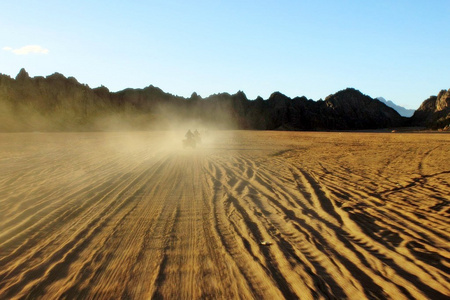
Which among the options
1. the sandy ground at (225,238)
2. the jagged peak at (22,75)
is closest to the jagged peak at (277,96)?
the jagged peak at (22,75)

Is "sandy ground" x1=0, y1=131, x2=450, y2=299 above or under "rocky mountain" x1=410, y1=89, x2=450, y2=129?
under

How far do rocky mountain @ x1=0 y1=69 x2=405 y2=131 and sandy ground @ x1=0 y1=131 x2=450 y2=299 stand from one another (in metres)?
65.8

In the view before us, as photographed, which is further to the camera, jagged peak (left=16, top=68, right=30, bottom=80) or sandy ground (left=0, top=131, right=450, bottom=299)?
jagged peak (left=16, top=68, right=30, bottom=80)

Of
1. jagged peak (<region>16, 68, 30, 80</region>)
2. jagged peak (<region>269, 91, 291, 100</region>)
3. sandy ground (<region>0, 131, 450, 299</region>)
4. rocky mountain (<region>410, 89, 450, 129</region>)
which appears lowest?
sandy ground (<region>0, 131, 450, 299</region>)

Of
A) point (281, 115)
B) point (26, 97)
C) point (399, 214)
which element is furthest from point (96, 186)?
point (281, 115)

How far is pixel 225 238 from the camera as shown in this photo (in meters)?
4.94

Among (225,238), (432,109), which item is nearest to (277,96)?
(432,109)

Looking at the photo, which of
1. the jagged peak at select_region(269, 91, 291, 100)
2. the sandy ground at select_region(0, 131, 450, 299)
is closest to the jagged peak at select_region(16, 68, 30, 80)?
the jagged peak at select_region(269, 91, 291, 100)

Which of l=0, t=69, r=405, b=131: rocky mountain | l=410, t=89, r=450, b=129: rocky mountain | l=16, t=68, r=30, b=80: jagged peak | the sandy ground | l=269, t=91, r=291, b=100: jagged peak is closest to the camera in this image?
the sandy ground

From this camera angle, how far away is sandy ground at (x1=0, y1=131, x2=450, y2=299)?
3.53m

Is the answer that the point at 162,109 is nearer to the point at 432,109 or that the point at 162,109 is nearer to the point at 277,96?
the point at 277,96

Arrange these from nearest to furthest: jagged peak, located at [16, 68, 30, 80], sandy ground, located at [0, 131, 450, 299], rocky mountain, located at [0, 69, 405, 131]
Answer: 1. sandy ground, located at [0, 131, 450, 299]
2. rocky mountain, located at [0, 69, 405, 131]
3. jagged peak, located at [16, 68, 30, 80]

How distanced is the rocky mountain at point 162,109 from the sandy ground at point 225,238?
65.8 metres

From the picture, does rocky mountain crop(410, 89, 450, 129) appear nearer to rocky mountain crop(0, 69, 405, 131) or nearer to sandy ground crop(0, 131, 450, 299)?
rocky mountain crop(0, 69, 405, 131)
